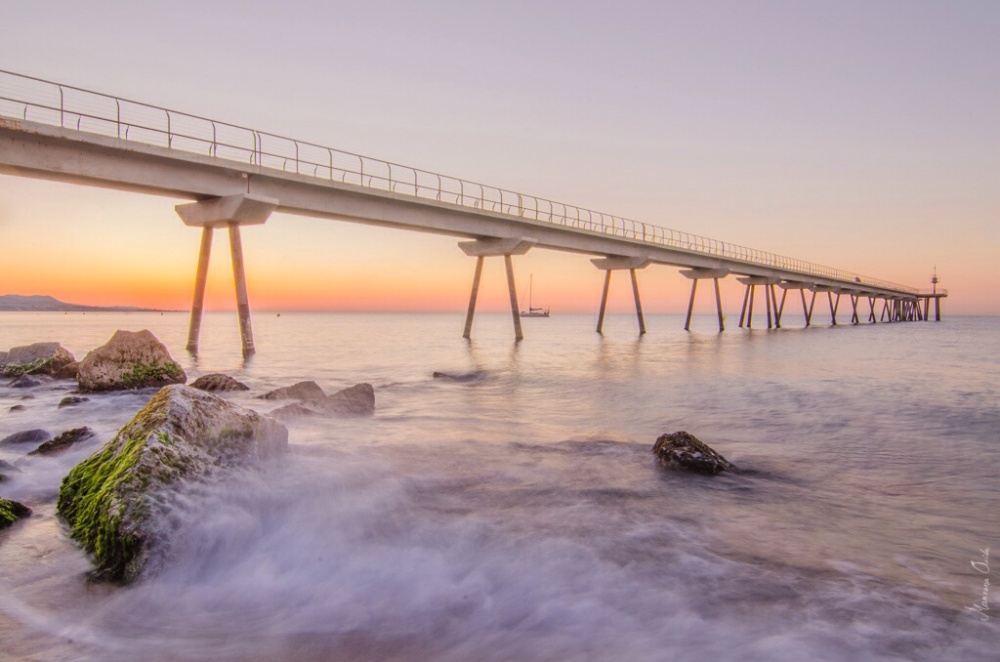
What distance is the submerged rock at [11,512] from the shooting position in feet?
→ 13.3

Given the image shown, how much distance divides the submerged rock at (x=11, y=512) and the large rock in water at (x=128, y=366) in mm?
7629

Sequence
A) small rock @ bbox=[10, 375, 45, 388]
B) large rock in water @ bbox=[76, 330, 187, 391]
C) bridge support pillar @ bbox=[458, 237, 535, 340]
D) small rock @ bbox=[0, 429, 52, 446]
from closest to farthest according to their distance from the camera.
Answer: small rock @ bbox=[0, 429, 52, 446] → large rock in water @ bbox=[76, 330, 187, 391] → small rock @ bbox=[10, 375, 45, 388] → bridge support pillar @ bbox=[458, 237, 535, 340]

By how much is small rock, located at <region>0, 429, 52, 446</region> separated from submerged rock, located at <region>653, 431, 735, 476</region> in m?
7.71

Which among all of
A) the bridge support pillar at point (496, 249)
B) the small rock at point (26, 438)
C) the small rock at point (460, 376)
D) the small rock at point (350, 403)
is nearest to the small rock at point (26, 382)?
the small rock at point (26, 438)

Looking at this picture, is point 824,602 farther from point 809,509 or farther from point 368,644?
point 368,644

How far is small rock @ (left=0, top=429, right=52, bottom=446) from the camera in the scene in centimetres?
690

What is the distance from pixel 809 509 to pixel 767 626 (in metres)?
2.43

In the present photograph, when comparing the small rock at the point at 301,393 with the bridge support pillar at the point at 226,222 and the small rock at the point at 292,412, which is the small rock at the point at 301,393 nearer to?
the small rock at the point at 292,412

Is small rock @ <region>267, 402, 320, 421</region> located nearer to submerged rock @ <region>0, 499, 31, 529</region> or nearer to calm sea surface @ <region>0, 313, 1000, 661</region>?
calm sea surface @ <region>0, 313, 1000, 661</region>

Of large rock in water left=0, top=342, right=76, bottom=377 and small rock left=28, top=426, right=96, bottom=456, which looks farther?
large rock in water left=0, top=342, right=76, bottom=377

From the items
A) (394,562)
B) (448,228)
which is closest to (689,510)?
(394,562)

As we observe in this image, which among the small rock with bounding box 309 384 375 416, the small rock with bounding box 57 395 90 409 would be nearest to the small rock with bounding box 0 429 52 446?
the small rock with bounding box 57 395 90 409

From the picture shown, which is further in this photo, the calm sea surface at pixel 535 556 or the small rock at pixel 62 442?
the small rock at pixel 62 442

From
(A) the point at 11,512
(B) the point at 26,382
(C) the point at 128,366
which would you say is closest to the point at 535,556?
(A) the point at 11,512
